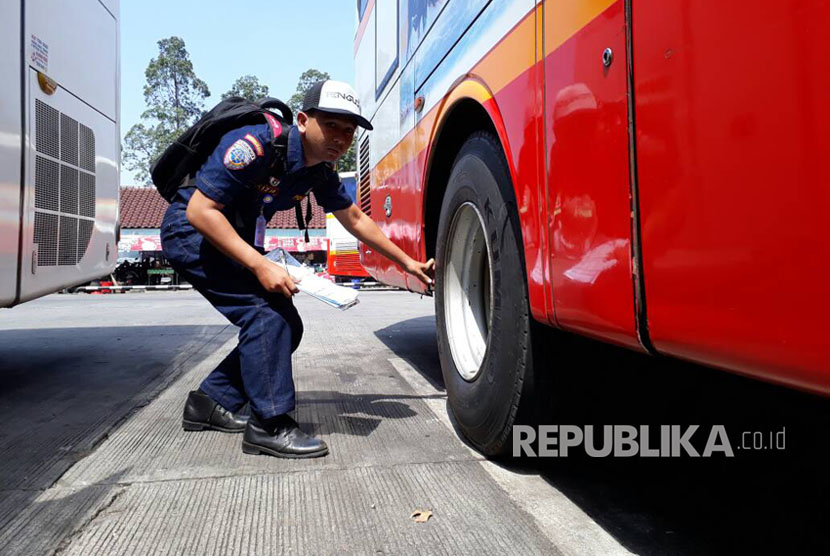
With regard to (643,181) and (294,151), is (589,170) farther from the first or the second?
(294,151)

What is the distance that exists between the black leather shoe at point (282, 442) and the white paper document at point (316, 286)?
461 millimetres

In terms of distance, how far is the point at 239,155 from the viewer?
2.14 meters

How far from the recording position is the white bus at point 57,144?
2705mm

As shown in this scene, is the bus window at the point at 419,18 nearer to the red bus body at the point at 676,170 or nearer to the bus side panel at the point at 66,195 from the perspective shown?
the red bus body at the point at 676,170

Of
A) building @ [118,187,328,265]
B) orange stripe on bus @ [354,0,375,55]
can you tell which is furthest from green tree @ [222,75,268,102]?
orange stripe on bus @ [354,0,375,55]

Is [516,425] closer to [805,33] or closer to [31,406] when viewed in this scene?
[805,33]

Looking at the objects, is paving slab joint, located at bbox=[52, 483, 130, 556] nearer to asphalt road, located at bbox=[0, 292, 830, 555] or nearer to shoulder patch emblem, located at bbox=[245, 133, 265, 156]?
asphalt road, located at bbox=[0, 292, 830, 555]

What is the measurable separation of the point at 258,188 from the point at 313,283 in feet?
1.42

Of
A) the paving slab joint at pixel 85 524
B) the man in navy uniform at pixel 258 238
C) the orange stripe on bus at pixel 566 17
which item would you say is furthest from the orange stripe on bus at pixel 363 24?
the paving slab joint at pixel 85 524

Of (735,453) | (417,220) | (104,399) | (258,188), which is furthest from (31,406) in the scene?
(735,453)

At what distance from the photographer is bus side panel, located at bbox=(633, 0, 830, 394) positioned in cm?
84

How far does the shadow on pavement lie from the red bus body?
45 cm

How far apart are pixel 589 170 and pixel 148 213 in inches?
924

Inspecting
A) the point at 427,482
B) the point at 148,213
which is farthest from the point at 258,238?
the point at 148,213
